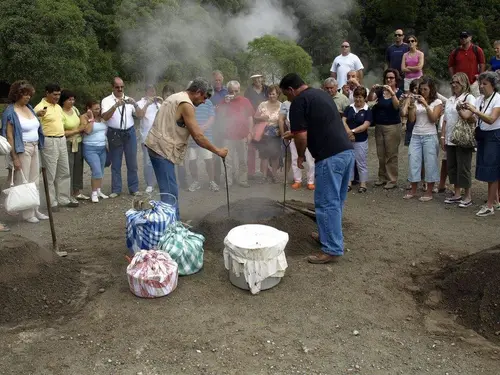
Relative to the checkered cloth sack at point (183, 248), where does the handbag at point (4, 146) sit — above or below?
above

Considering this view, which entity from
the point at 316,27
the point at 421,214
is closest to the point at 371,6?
the point at 316,27

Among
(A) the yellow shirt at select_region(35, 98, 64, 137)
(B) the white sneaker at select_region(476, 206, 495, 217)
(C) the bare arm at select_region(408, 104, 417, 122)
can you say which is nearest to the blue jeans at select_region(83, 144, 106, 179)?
(A) the yellow shirt at select_region(35, 98, 64, 137)

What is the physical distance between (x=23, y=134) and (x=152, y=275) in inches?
135

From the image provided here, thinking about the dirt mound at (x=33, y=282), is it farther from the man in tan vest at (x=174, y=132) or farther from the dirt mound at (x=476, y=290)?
the dirt mound at (x=476, y=290)

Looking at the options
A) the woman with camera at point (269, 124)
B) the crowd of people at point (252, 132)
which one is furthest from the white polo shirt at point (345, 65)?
the woman with camera at point (269, 124)

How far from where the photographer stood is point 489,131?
692cm

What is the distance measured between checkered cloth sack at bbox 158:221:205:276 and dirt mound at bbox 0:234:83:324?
0.95m

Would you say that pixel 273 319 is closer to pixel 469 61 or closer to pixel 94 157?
pixel 94 157

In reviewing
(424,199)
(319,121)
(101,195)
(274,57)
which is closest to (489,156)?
(424,199)

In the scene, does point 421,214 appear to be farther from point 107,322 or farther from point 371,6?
point 371,6

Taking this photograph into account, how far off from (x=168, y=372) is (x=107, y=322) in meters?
0.96

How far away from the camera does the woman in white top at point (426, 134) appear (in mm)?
7777

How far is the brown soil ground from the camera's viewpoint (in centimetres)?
381

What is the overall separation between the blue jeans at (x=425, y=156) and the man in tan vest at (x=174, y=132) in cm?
352
